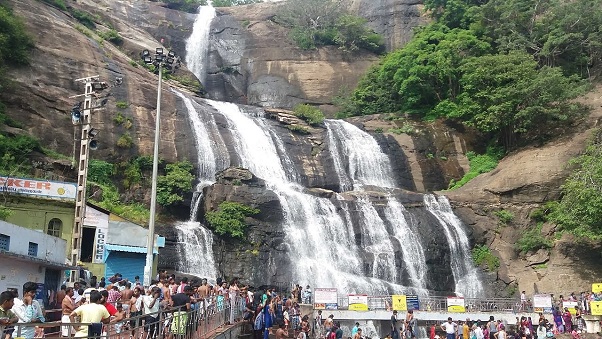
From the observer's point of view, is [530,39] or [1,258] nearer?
[1,258]

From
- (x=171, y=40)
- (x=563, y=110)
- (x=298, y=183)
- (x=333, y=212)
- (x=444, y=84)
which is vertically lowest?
(x=333, y=212)

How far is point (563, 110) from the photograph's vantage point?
39.8 m

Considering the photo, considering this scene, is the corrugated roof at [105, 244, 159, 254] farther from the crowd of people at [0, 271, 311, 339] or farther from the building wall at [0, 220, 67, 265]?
the crowd of people at [0, 271, 311, 339]

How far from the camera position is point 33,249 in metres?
18.5

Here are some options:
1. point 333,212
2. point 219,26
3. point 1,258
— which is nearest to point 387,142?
point 333,212

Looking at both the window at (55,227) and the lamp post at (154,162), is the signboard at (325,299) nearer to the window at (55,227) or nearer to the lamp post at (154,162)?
the lamp post at (154,162)

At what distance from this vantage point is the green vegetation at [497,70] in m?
40.5

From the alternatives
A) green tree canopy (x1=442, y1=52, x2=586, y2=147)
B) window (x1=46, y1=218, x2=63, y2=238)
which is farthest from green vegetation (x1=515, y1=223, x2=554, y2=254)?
window (x1=46, y1=218, x2=63, y2=238)

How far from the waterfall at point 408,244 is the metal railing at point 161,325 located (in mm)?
15518

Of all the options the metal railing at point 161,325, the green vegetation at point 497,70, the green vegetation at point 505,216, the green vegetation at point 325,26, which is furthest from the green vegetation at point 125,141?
the green vegetation at point 325,26

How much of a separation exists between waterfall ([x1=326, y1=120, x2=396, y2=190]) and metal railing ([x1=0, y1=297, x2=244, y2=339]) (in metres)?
23.7

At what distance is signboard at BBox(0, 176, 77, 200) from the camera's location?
22.6m

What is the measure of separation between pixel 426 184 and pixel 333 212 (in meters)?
11.9

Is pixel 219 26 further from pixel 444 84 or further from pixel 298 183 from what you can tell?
pixel 298 183
